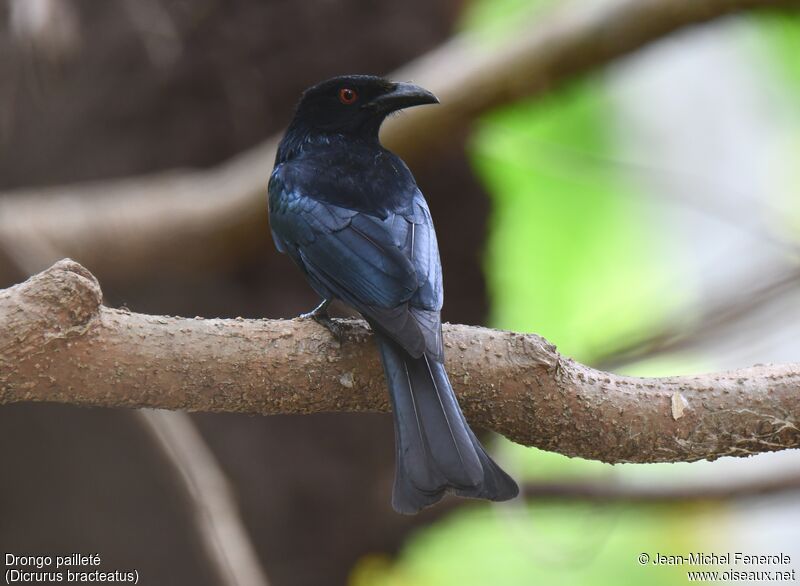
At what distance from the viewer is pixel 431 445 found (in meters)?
2.34

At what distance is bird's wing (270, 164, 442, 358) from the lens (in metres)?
2.48

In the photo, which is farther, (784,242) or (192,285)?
(192,285)

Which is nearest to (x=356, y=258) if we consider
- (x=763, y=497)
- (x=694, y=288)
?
(x=763, y=497)

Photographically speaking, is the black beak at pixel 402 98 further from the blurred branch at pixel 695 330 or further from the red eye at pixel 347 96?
the blurred branch at pixel 695 330

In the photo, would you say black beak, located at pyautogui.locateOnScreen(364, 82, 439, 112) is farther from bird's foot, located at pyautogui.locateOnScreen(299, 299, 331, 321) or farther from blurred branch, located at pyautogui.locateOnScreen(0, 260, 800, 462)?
blurred branch, located at pyautogui.locateOnScreen(0, 260, 800, 462)

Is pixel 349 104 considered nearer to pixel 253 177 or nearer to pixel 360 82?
pixel 360 82

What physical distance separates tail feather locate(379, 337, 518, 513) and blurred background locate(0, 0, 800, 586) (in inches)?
52.4

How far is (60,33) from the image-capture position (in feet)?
11.6

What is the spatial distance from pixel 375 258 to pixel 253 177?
1.65 m

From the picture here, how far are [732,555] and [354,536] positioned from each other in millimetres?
1775

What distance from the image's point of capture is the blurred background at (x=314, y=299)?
14.4ft

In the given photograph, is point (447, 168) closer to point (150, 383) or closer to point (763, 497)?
point (763, 497)

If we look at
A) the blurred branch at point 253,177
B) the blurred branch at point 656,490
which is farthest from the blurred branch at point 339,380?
the blurred branch at point 656,490

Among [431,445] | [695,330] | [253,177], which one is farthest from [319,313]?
[695,330]
